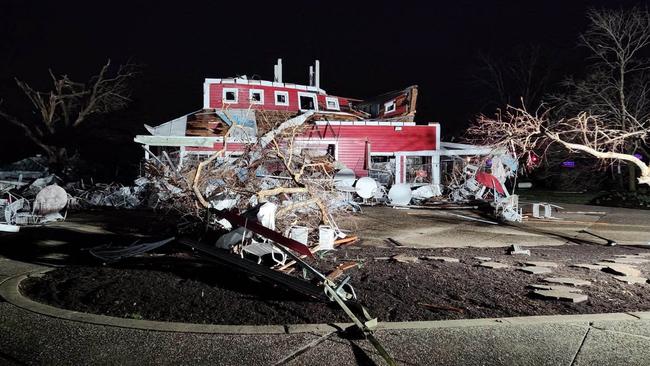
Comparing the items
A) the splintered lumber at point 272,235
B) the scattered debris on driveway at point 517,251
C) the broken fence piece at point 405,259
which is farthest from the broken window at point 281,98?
the splintered lumber at point 272,235

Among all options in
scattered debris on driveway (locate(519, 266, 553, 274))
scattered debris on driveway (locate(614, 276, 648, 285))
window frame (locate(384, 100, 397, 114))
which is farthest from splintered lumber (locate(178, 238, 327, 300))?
window frame (locate(384, 100, 397, 114))

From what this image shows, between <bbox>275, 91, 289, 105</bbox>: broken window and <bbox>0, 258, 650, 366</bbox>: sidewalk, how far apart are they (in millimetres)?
19094

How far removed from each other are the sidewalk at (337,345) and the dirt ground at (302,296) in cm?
38

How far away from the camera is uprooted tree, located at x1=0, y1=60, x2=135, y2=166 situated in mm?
24219

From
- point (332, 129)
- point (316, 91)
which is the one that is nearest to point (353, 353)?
point (332, 129)

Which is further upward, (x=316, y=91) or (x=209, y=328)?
(x=316, y=91)

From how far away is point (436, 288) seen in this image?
209 inches

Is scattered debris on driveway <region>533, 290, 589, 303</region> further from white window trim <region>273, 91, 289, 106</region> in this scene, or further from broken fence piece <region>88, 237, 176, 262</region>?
white window trim <region>273, 91, 289, 106</region>

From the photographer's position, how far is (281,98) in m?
22.8

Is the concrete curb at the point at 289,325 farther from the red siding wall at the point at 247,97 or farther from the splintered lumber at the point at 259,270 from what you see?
the red siding wall at the point at 247,97

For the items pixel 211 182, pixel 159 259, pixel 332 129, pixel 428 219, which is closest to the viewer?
pixel 159 259

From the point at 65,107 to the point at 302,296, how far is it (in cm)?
2593

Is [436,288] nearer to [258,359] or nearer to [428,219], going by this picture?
[258,359]

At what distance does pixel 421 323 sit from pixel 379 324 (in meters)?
0.38
